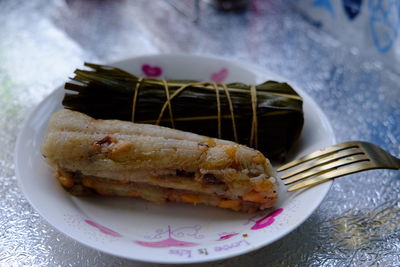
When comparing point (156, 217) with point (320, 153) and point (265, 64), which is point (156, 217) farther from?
point (265, 64)

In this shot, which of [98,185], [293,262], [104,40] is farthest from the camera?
[104,40]

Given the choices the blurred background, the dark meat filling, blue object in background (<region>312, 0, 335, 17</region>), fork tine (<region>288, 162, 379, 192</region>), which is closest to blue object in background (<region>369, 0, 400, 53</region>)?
the blurred background

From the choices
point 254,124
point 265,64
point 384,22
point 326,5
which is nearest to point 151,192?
point 254,124

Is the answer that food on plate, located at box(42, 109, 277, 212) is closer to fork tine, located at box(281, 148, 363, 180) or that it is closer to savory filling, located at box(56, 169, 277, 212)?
savory filling, located at box(56, 169, 277, 212)

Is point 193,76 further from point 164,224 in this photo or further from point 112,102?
point 164,224

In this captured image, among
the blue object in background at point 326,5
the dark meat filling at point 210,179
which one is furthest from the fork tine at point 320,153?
the blue object in background at point 326,5

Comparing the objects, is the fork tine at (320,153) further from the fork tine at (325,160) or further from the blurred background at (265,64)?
the blurred background at (265,64)

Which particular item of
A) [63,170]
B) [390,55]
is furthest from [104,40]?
[390,55]
